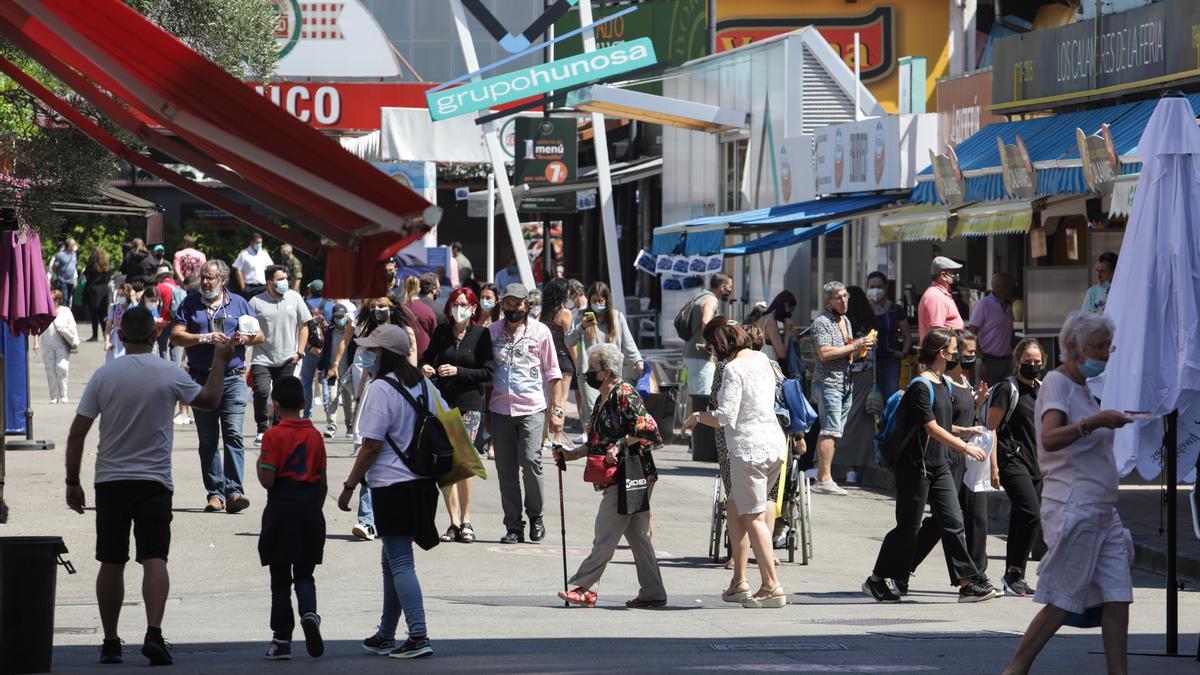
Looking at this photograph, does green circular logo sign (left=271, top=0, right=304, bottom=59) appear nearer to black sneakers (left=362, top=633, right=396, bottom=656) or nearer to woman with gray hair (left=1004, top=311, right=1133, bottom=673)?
black sneakers (left=362, top=633, right=396, bottom=656)

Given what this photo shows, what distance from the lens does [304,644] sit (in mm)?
10164

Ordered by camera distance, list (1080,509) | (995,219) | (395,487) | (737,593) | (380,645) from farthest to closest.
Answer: (995,219), (737,593), (380,645), (395,487), (1080,509)

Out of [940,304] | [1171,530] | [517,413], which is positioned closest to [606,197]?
[940,304]

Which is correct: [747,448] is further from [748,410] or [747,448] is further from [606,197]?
[606,197]

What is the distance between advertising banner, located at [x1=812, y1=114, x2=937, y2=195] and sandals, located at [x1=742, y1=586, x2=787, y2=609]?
1148 centimetres

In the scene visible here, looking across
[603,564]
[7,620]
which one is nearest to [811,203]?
[603,564]

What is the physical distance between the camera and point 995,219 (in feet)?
59.6

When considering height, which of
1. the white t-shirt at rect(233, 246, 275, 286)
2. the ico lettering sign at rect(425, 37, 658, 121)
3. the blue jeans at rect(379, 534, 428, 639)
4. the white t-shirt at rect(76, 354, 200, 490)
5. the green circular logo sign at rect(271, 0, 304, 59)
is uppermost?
the green circular logo sign at rect(271, 0, 304, 59)

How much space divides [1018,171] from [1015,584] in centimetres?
647

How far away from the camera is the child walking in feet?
30.5

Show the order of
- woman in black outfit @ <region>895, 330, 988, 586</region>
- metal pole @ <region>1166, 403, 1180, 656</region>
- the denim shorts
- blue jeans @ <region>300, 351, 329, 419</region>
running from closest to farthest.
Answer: metal pole @ <region>1166, 403, 1180, 656</region>, woman in black outfit @ <region>895, 330, 988, 586</region>, the denim shorts, blue jeans @ <region>300, 351, 329, 419</region>

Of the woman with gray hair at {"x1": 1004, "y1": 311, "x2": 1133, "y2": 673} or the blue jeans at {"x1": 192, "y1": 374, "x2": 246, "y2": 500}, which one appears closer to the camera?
the woman with gray hair at {"x1": 1004, "y1": 311, "x2": 1133, "y2": 673}

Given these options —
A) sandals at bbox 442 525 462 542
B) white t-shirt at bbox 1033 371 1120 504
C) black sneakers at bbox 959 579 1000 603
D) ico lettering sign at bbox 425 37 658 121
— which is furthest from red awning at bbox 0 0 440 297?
ico lettering sign at bbox 425 37 658 121

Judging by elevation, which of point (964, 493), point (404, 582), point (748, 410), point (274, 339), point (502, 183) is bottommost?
point (404, 582)
